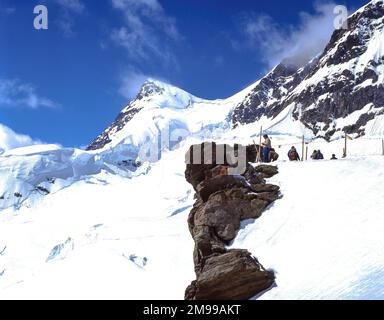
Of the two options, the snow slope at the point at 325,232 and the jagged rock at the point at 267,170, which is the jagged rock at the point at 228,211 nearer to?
the snow slope at the point at 325,232

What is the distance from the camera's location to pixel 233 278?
1767 cm

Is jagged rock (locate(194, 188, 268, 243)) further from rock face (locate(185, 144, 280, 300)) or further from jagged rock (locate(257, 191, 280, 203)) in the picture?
jagged rock (locate(257, 191, 280, 203))

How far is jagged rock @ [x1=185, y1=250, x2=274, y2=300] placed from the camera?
1728 cm

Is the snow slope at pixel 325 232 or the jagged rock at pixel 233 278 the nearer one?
the snow slope at pixel 325 232

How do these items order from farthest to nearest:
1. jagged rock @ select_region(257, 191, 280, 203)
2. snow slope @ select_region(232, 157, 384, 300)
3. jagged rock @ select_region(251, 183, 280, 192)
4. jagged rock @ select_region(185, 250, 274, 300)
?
jagged rock @ select_region(251, 183, 280, 192) → jagged rock @ select_region(257, 191, 280, 203) → jagged rock @ select_region(185, 250, 274, 300) → snow slope @ select_region(232, 157, 384, 300)

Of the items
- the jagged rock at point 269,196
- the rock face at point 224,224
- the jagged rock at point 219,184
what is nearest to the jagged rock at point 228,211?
the rock face at point 224,224

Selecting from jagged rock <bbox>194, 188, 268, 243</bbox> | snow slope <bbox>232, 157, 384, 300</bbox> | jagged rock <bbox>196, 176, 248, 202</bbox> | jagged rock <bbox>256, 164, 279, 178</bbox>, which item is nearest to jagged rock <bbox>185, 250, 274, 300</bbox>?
snow slope <bbox>232, 157, 384, 300</bbox>

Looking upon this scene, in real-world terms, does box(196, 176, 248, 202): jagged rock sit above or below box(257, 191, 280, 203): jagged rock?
above

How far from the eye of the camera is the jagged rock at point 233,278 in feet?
56.7

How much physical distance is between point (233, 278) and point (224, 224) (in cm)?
333

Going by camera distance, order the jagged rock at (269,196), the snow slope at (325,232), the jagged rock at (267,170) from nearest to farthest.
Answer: the snow slope at (325,232) < the jagged rock at (269,196) < the jagged rock at (267,170)

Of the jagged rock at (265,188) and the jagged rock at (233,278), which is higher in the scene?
the jagged rock at (265,188)

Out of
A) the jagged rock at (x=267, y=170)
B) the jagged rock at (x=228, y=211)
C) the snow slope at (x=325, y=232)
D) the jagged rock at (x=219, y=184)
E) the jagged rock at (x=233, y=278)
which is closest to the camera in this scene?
the snow slope at (x=325, y=232)
